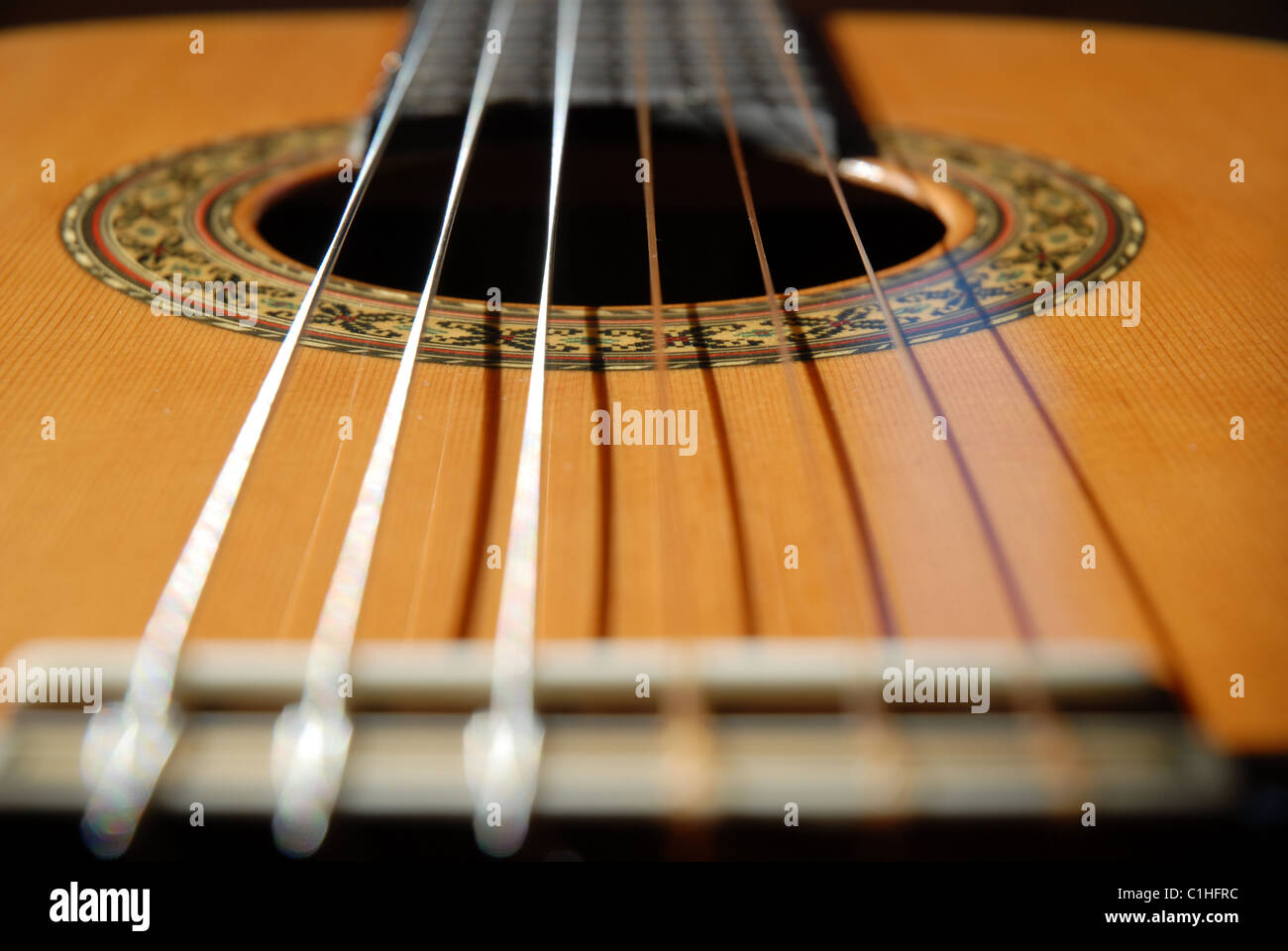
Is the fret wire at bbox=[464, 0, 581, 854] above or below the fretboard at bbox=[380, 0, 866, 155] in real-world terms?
below

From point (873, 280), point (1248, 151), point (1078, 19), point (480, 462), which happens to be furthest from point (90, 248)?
point (1078, 19)

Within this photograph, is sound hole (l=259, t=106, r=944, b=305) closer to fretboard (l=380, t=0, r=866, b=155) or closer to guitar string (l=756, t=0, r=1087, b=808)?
fretboard (l=380, t=0, r=866, b=155)

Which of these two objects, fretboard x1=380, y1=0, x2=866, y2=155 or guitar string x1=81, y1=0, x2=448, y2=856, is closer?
guitar string x1=81, y1=0, x2=448, y2=856

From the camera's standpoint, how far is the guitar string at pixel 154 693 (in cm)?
41

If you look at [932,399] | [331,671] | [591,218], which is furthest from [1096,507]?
[591,218]

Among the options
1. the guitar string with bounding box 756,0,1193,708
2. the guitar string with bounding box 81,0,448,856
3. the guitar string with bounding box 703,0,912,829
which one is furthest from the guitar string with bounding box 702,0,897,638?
the guitar string with bounding box 81,0,448,856

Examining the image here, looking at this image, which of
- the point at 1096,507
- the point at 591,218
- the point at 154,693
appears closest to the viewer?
the point at 154,693

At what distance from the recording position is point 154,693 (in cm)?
44

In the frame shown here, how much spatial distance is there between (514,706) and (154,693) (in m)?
0.14

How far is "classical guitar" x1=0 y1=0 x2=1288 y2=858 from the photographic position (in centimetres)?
42

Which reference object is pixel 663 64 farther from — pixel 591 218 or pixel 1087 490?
pixel 1087 490

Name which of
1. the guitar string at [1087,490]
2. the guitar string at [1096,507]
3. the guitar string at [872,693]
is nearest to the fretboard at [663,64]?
the guitar string at [1087,490]
